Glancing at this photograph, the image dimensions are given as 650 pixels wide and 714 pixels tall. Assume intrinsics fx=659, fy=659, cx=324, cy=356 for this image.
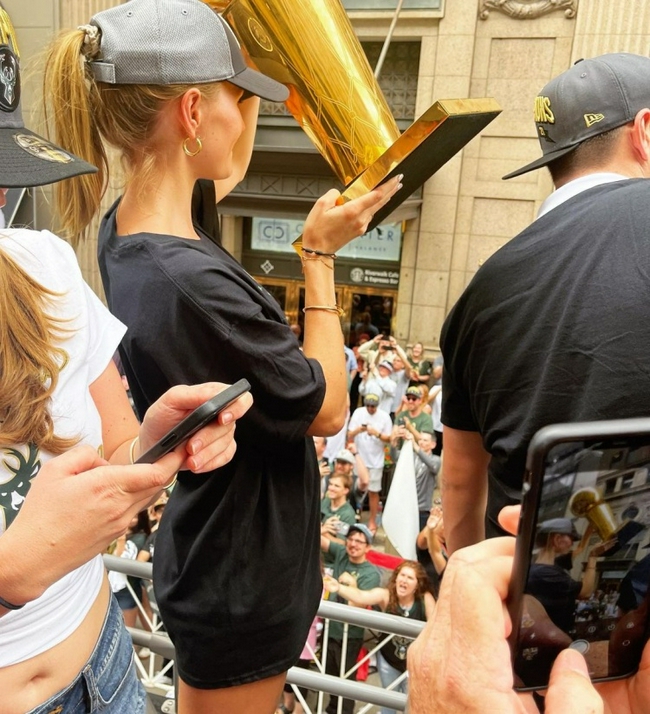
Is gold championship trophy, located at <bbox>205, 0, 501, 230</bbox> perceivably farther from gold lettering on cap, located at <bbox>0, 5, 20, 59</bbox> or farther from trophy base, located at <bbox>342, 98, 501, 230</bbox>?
gold lettering on cap, located at <bbox>0, 5, 20, 59</bbox>

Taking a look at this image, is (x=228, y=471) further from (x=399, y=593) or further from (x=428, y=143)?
(x=399, y=593)

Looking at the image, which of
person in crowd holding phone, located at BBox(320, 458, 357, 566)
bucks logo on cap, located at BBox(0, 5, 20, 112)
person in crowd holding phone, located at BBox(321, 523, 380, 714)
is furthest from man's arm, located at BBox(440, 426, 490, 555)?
person in crowd holding phone, located at BBox(320, 458, 357, 566)

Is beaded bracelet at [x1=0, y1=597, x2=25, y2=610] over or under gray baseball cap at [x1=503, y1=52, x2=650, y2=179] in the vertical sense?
under

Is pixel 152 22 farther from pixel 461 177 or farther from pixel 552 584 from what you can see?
pixel 461 177

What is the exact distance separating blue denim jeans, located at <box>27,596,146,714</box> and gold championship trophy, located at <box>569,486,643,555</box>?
3.18 ft

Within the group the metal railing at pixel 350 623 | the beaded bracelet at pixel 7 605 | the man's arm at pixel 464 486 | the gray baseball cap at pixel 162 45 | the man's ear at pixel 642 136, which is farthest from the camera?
the metal railing at pixel 350 623

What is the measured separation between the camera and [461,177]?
1175 cm

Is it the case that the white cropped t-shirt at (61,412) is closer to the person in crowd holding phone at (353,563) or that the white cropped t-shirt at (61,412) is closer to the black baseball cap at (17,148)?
the black baseball cap at (17,148)

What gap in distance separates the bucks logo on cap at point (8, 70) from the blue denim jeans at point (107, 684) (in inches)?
38.5

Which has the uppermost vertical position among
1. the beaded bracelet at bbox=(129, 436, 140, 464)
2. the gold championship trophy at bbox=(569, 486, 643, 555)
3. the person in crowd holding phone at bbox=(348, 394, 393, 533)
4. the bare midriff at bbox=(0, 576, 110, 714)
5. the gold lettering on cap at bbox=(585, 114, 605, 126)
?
the gold lettering on cap at bbox=(585, 114, 605, 126)

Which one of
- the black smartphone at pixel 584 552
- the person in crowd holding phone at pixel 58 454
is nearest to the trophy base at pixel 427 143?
the person in crowd holding phone at pixel 58 454

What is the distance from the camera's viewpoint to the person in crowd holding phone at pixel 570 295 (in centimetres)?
127

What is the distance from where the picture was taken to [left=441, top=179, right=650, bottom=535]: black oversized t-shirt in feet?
4.14

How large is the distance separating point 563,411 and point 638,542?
0.69 meters
